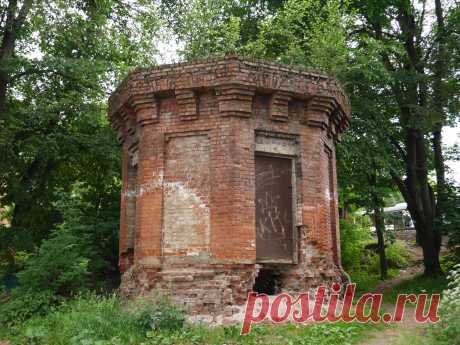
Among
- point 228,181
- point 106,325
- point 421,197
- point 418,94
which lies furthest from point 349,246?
point 106,325

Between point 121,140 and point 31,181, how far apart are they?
693cm

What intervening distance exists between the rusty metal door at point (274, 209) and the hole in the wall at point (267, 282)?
33cm

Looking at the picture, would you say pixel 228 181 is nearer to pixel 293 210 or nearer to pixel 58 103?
pixel 293 210

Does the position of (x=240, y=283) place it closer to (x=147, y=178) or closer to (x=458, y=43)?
(x=147, y=178)

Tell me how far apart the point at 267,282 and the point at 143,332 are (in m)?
2.70

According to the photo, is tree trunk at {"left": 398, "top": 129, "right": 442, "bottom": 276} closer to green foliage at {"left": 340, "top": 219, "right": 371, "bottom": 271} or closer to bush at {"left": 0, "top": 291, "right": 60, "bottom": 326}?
green foliage at {"left": 340, "top": 219, "right": 371, "bottom": 271}

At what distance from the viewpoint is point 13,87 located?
55.7ft

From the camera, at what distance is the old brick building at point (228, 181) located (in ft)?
28.2

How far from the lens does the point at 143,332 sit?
750cm

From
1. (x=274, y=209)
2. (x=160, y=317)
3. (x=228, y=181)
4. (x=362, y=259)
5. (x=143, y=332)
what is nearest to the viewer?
(x=143, y=332)

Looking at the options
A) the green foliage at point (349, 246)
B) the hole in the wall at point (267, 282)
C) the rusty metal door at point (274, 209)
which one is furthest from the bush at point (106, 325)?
the green foliage at point (349, 246)

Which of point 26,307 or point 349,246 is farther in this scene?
point 349,246

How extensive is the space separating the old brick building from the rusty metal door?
0.02 metres

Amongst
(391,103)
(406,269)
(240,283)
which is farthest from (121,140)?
(406,269)
